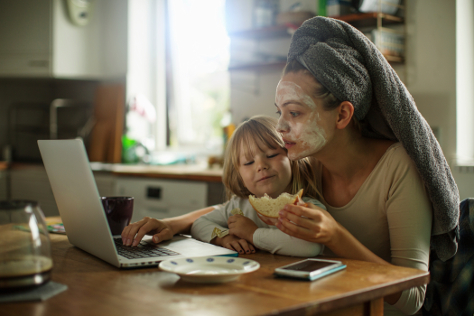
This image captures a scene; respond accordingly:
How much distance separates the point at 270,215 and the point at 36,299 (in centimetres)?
59

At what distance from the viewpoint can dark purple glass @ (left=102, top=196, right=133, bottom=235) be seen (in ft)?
3.69

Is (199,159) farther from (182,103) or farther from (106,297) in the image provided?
(106,297)

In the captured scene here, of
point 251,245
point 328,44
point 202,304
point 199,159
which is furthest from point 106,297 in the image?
point 199,159

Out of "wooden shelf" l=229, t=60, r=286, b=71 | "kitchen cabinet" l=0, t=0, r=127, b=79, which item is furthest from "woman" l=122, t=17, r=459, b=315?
"kitchen cabinet" l=0, t=0, r=127, b=79

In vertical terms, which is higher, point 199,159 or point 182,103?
point 182,103

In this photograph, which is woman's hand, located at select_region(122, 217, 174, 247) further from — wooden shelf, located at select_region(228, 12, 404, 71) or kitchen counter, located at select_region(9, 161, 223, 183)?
wooden shelf, located at select_region(228, 12, 404, 71)

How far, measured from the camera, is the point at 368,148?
1.27 metres

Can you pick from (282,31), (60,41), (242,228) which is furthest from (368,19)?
(60,41)

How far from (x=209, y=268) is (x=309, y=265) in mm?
192

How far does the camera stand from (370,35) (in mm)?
2475

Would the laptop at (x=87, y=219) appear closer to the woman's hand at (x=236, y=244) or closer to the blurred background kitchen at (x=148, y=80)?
the woman's hand at (x=236, y=244)

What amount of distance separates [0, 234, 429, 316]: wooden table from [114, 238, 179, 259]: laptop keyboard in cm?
7

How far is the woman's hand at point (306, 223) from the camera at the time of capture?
2.97ft

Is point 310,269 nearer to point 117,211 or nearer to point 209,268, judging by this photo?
point 209,268
